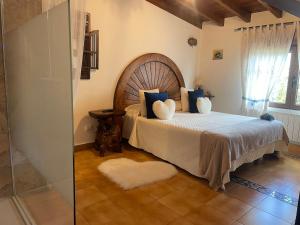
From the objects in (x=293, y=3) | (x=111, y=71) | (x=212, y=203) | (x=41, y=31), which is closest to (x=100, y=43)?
(x=111, y=71)

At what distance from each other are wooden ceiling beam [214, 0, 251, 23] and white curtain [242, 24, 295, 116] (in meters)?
0.23

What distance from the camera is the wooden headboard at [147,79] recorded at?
4.00 metres

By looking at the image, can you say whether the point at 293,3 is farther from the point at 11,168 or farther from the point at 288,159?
the point at 288,159

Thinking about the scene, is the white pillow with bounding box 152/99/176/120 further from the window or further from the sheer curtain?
the window

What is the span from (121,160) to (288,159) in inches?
96.3

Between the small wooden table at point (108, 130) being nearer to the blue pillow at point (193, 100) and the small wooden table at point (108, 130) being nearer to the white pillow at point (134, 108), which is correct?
the white pillow at point (134, 108)

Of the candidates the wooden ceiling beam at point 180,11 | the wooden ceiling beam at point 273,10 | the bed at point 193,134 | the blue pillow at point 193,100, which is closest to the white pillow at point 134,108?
the bed at point 193,134

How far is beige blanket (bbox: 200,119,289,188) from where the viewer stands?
2.58 m

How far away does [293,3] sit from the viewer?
1159mm

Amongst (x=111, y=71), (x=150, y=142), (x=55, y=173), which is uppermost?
(x=111, y=71)

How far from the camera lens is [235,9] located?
4090mm

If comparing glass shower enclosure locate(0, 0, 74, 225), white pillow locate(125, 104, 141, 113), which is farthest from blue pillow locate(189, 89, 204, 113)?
glass shower enclosure locate(0, 0, 74, 225)

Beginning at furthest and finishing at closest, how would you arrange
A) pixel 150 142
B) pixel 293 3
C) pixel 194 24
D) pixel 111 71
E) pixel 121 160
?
1. pixel 194 24
2. pixel 111 71
3. pixel 150 142
4. pixel 121 160
5. pixel 293 3

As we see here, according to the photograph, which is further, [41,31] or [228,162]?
[228,162]
